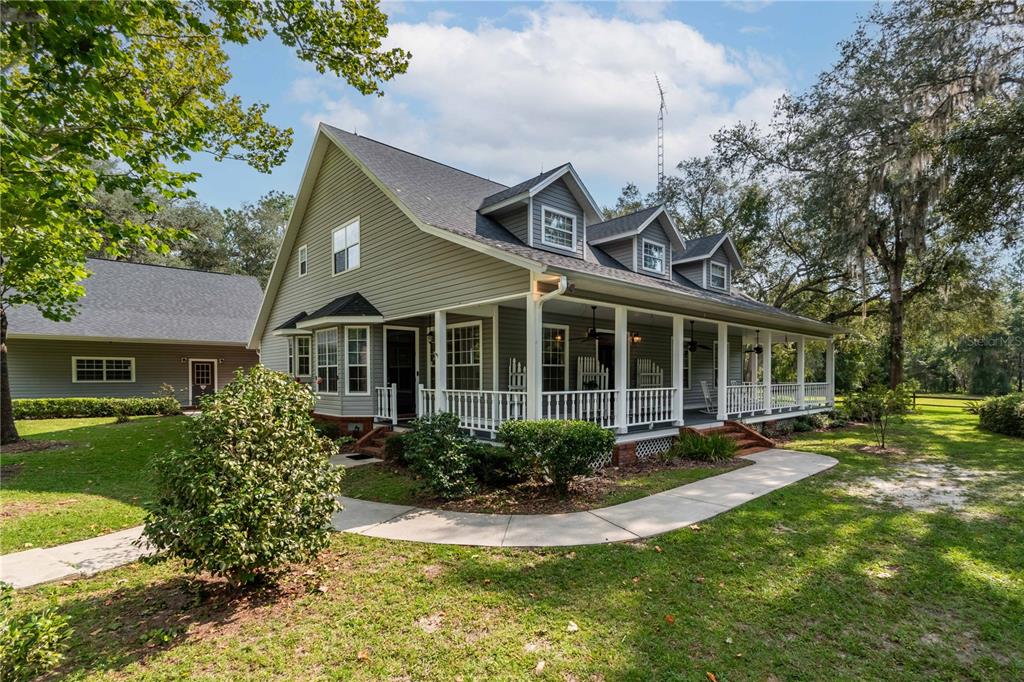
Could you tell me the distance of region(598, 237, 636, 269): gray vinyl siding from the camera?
12.6 meters

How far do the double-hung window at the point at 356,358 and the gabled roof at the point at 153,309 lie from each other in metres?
12.5

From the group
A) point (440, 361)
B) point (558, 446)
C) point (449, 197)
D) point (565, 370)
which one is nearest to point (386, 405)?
point (440, 361)

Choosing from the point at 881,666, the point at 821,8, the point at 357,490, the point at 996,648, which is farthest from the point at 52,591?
the point at 821,8

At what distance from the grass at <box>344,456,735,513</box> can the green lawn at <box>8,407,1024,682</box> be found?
1.52 metres

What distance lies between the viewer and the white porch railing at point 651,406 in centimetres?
976

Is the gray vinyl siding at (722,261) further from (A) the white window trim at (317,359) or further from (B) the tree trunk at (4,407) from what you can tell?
(B) the tree trunk at (4,407)

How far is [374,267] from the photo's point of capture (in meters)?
12.2

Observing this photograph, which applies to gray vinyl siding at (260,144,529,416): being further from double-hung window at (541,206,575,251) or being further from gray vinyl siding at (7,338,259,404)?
gray vinyl siding at (7,338,259,404)

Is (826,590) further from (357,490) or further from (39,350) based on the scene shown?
(39,350)

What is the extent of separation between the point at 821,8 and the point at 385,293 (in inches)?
520

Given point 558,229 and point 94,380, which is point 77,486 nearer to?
point 558,229

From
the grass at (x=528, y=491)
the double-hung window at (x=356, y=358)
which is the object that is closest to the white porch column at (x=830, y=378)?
the grass at (x=528, y=491)

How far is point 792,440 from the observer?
12.8 meters

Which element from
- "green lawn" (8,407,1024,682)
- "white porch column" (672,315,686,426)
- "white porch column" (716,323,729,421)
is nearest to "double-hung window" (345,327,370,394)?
"green lawn" (8,407,1024,682)
